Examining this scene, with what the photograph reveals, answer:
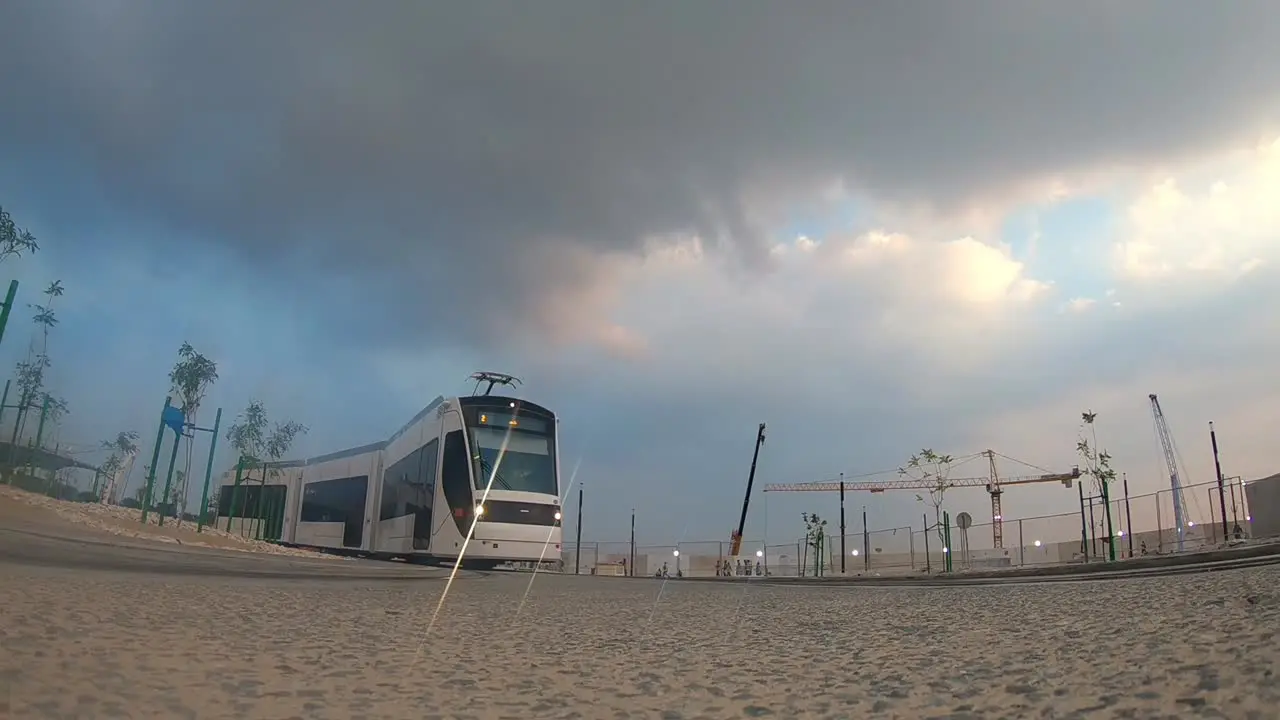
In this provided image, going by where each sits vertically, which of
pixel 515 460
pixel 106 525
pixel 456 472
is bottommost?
pixel 106 525

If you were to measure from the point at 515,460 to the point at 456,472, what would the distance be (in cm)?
131

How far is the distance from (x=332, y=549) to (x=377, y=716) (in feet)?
77.5

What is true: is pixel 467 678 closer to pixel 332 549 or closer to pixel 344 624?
pixel 344 624

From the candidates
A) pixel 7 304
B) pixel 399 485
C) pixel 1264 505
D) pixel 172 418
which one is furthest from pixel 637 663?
pixel 1264 505

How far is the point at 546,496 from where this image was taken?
1659 cm

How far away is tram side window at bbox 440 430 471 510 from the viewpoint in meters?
15.8

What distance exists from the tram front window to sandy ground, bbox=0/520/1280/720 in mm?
13815

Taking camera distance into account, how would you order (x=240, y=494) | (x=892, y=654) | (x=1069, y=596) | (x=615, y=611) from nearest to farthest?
(x=892, y=654) < (x=1069, y=596) < (x=615, y=611) < (x=240, y=494)

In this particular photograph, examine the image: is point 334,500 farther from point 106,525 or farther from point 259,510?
point 106,525

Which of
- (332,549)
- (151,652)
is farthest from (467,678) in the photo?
(332,549)

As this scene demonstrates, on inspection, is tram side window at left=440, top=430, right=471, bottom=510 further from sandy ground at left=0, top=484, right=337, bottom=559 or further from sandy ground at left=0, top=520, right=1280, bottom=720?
sandy ground at left=0, top=520, right=1280, bottom=720

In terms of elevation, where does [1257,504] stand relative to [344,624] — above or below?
above

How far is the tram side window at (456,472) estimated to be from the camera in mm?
15797

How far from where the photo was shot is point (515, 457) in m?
16.5
